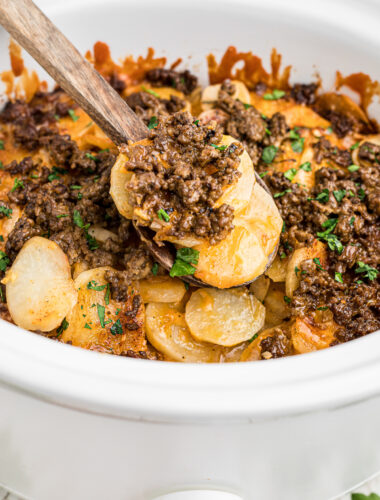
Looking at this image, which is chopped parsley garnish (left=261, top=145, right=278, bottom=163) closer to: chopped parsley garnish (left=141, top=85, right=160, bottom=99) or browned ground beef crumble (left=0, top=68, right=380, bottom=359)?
browned ground beef crumble (left=0, top=68, right=380, bottom=359)

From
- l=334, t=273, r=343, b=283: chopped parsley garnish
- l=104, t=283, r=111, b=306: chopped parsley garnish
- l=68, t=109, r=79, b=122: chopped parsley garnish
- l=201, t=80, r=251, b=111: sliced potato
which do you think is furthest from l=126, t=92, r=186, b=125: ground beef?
l=334, t=273, r=343, b=283: chopped parsley garnish

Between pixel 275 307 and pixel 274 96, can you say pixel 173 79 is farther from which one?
pixel 275 307

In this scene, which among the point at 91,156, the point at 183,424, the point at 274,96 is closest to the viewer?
the point at 183,424

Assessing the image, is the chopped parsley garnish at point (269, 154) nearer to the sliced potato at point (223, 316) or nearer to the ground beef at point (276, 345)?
the sliced potato at point (223, 316)

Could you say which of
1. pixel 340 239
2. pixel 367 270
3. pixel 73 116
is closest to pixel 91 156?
pixel 73 116

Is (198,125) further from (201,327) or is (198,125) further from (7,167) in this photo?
(7,167)

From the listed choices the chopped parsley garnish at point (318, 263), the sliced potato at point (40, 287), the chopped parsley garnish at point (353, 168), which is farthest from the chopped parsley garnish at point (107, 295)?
the chopped parsley garnish at point (353, 168)
